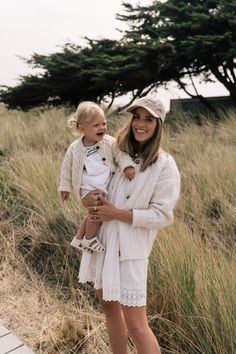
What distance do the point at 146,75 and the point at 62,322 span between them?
9.67 m

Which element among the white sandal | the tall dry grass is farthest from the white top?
the tall dry grass

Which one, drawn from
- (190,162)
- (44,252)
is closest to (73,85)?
(190,162)

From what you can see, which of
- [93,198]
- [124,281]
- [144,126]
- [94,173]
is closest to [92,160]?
[94,173]

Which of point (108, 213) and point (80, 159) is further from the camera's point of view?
point (80, 159)

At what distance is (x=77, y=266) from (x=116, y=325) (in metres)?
1.41

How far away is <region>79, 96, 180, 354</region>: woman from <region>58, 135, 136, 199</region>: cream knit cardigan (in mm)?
59

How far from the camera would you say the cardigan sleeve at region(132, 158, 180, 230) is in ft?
6.72

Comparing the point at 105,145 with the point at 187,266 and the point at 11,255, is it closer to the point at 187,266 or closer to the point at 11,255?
the point at 187,266

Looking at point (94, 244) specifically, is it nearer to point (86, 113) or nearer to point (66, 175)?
point (66, 175)

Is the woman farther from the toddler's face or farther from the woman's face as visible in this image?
the toddler's face

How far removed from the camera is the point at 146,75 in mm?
11805

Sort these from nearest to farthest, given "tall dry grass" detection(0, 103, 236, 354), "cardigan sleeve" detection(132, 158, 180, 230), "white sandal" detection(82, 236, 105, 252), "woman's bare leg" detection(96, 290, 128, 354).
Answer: "cardigan sleeve" detection(132, 158, 180, 230)
"white sandal" detection(82, 236, 105, 252)
"woman's bare leg" detection(96, 290, 128, 354)
"tall dry grass" detection(0, 103, 236, 354)

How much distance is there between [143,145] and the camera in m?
2.18

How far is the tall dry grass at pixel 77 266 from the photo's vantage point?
2.63m
